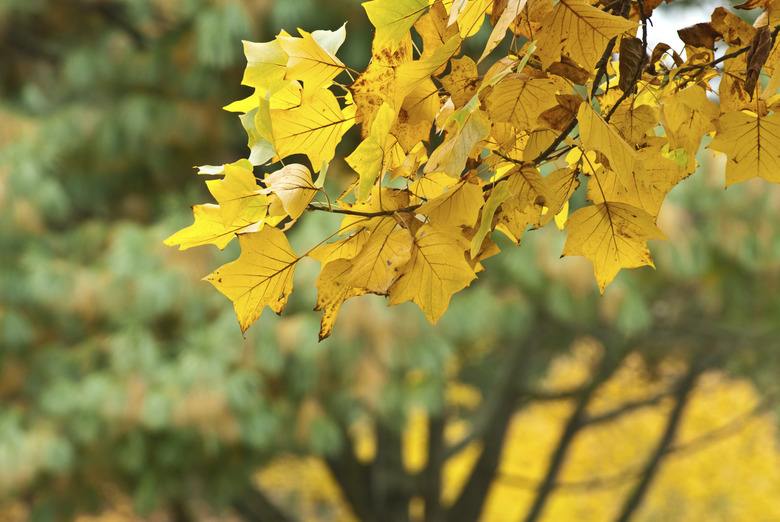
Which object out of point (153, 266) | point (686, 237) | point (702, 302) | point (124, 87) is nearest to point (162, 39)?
point (124, 87)

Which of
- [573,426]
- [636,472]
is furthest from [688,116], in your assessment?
[636,472]

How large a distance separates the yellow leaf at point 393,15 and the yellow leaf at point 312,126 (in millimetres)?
47

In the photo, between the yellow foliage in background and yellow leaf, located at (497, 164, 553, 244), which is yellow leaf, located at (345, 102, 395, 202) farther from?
the yellow foliage in background

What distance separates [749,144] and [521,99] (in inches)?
5.5

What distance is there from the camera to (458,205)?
37cm

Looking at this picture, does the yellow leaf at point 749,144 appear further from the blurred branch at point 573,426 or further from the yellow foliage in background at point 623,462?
the yellow foliage in background at point 623,462

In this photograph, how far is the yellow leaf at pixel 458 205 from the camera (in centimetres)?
37

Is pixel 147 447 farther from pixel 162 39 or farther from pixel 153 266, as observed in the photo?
pixel 162 39

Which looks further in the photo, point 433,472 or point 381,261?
point 433,472

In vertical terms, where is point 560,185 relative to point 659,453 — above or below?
above

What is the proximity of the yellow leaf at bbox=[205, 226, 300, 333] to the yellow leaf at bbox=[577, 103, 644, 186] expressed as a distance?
0.47ft

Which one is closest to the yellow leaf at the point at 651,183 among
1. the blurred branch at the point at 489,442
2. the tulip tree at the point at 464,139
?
the tulip tree at the point at 464,139

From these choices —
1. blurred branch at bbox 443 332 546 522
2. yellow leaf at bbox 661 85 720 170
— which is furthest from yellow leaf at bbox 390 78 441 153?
blurred branch at bbox 443 332 546 522

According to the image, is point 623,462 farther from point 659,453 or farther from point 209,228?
point 209,228
